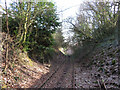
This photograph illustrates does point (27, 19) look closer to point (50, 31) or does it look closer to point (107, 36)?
point (50, 31)

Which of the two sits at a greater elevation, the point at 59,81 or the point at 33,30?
the point at 33,30

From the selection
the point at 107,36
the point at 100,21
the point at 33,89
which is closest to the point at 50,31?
the point at 100,21

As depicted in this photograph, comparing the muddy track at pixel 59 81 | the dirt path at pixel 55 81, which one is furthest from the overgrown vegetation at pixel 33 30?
the muddy track at pixel 59 81

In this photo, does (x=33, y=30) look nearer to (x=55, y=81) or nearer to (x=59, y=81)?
(x=55, y=81)

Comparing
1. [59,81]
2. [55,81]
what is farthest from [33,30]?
[59,81]

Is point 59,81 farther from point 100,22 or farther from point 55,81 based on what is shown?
point 100,22

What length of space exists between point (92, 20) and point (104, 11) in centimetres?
286

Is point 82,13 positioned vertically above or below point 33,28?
above

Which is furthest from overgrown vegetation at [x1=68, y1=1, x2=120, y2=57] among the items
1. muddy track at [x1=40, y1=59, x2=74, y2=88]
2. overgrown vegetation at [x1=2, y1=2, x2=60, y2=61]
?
muddy track at [x1=40, y1=59, x2=74, y2=88]

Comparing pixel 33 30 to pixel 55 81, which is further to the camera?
pixel 33 30

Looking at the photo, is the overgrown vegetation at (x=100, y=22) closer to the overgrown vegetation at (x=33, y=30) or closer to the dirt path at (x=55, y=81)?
the overgrown vegetation at (x=33, y=30)

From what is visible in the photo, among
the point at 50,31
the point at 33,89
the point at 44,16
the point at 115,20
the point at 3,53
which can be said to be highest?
the point at 44,16

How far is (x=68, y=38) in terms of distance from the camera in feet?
81.7

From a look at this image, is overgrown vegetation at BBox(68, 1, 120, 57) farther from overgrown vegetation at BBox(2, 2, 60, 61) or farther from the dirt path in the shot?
the dirt path
